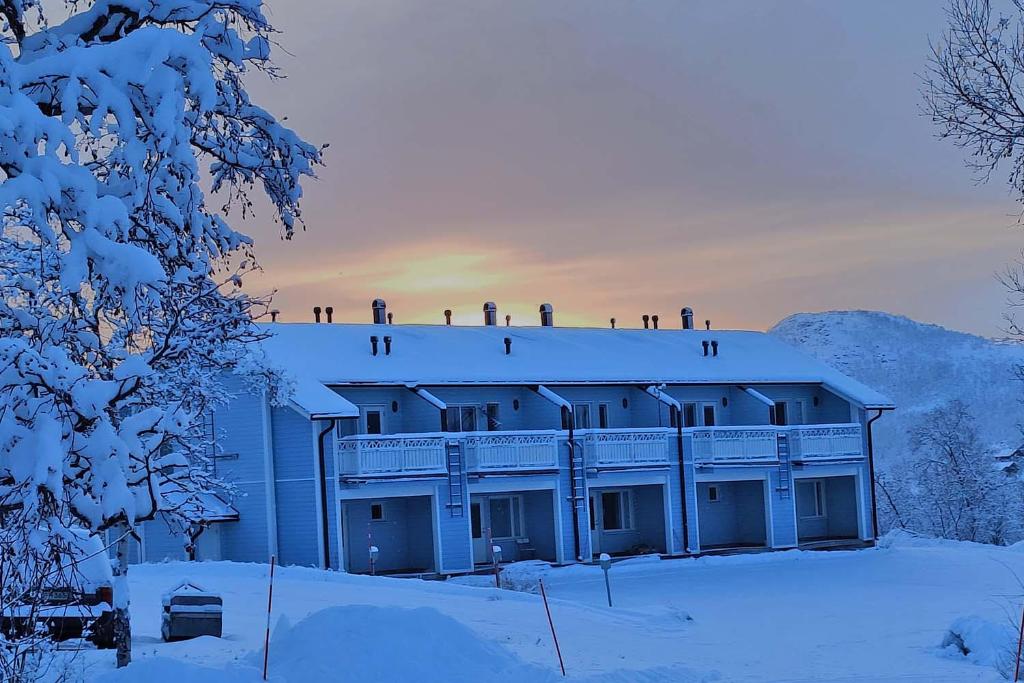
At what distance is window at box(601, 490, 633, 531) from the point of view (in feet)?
141

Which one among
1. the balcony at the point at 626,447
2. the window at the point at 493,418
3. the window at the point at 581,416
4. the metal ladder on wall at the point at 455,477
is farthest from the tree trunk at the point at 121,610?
the window at the point at 581,416

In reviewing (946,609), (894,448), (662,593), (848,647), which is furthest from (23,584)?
(894,448)

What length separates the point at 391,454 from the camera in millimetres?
36438

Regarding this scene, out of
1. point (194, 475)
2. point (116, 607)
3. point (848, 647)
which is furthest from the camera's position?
point (848, 647)

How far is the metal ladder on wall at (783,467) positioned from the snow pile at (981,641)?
74.1ft

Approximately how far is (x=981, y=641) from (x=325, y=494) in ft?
63.4

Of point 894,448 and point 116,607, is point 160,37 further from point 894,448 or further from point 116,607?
point 894,448

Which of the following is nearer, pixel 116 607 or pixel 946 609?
pixel 116 607

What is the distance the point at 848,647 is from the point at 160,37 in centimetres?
1634

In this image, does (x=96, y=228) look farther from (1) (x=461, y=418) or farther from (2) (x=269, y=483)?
(1) (x=461, y=418)

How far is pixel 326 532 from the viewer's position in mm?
35406

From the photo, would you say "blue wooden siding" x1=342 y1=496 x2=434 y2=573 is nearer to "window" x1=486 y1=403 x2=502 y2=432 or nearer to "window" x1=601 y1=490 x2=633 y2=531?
"window" x1=486 y1=403 x2=502 y2=432

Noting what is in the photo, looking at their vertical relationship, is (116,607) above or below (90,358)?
below

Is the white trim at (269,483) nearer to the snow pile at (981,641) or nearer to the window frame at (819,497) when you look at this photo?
the snow pile at (981,641)
